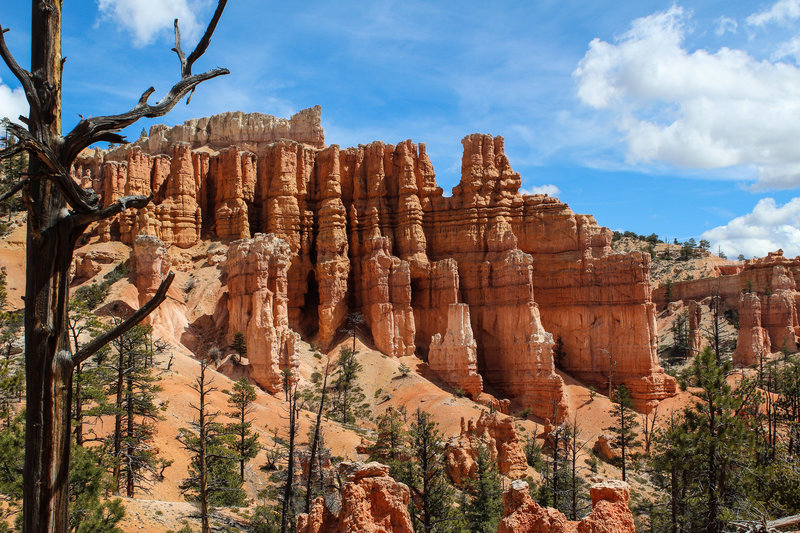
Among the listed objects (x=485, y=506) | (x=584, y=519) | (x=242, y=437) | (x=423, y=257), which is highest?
(x=423, y=257)

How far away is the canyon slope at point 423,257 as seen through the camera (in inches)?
2203

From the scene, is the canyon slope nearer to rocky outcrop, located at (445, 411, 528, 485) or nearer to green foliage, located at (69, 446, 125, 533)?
rocky outcrop, located at (445, 411, 528, 485)

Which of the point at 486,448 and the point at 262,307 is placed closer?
the point at 486,448

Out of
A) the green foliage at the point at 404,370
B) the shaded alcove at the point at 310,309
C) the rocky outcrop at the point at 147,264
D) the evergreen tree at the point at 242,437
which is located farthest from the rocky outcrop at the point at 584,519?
the shaded alcove at the point at 310,309

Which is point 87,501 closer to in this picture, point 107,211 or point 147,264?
point 107,211

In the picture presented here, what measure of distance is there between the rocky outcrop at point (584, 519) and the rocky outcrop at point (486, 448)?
19558mm

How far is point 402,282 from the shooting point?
59.1 metres

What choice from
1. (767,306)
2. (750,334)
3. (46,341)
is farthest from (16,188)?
(767,306)

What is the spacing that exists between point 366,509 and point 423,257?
157ft

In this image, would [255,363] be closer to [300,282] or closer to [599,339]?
[300,282]

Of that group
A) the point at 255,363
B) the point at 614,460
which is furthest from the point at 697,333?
the point at 255,363

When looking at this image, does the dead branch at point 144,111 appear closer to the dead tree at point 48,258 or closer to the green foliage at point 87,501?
the dead tree at point 48,258

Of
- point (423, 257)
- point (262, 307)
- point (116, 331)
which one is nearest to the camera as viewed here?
point (116, 331)

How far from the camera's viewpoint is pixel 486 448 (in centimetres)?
3734
